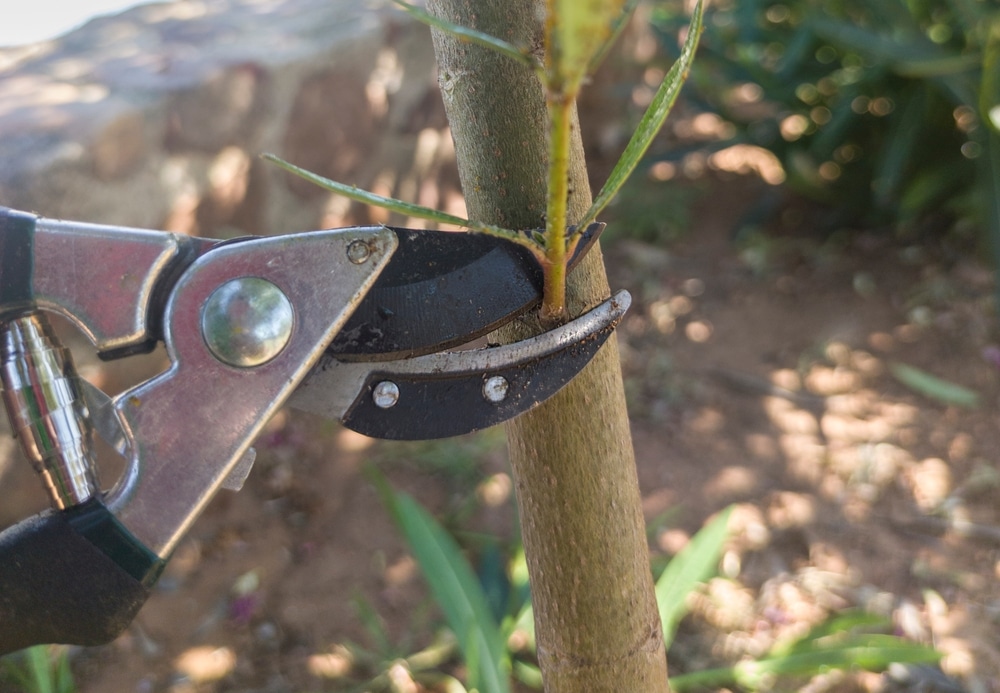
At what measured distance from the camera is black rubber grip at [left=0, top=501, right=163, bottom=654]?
645 mm

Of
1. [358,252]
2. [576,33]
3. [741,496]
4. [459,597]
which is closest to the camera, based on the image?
[576,33]

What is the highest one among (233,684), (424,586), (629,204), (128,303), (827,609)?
(629,204)

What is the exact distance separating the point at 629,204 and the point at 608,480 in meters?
2.42

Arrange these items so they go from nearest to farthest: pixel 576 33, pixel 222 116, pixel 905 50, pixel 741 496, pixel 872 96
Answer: pixel 576 33 < pixel 741 496 < pixel 222 116 < pixel 905 50 < pixel 872 96

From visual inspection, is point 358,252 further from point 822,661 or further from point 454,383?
point 822,661

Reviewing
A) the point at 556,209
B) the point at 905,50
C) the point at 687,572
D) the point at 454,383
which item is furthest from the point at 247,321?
the point at 905,50

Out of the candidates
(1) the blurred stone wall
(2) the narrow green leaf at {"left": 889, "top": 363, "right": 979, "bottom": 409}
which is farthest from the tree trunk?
(2) the narrow green leaf at {"left": 889, "top": 363, "right": 979, "bottom": 409}

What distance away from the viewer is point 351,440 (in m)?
2.04

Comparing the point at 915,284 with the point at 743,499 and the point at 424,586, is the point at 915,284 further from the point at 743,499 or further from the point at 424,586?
the point at 424,586

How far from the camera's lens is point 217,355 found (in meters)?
0.63

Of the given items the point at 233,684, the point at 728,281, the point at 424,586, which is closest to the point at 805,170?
the point at 728,281

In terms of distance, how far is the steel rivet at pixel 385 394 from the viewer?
64 cm

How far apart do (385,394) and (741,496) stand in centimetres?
138

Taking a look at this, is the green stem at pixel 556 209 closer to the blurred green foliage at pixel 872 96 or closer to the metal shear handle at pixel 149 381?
the metal shear handle at pixel 149 381
